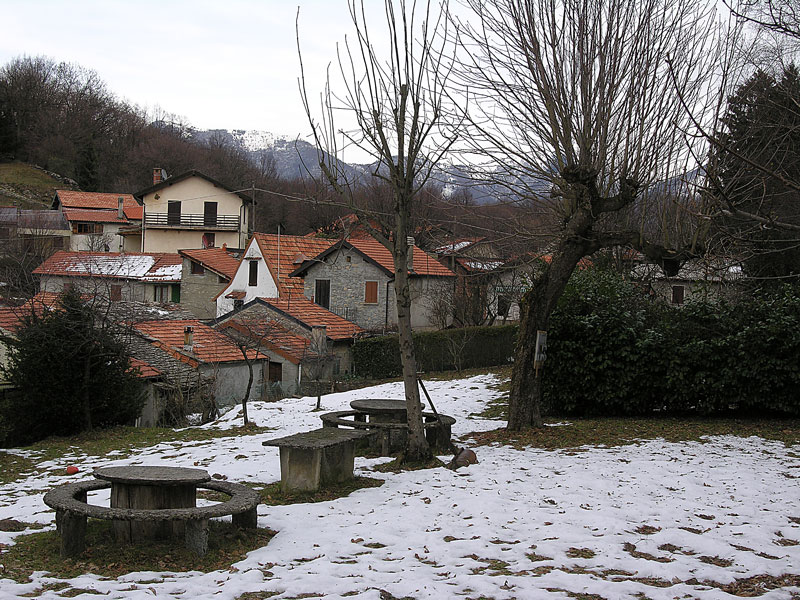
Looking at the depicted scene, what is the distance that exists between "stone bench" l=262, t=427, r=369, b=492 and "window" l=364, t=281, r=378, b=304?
2508cm

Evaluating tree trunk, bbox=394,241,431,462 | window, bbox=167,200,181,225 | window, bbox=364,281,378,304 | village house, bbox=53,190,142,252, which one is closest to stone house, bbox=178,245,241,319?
window, bbox=364,281,378,304

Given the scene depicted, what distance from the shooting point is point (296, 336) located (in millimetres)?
26609

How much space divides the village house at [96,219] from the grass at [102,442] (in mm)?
46066

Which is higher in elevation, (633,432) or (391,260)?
(391,260)

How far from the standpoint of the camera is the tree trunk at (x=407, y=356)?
932cm

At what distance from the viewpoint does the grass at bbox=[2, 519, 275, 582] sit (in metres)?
5.54

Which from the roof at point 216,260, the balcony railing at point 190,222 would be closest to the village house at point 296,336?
the roof at point 216,260

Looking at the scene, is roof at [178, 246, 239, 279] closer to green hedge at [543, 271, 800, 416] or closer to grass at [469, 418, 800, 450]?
green hedge at [543, 271, 800, 416]

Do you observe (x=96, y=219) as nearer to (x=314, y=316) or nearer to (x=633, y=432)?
(x=314, y=316)

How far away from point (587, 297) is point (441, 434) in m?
5.14

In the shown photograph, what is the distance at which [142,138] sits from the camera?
81.8 m

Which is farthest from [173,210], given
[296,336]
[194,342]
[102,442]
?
[102,442]

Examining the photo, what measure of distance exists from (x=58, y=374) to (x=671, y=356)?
11.8 m

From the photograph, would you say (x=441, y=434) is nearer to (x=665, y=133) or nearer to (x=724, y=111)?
(x=665, y=133)
